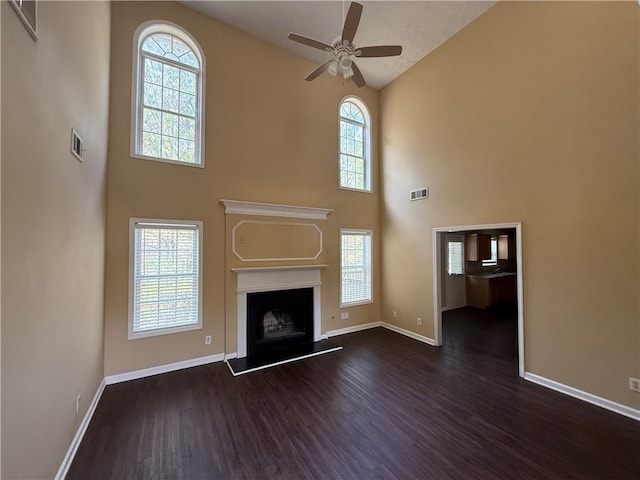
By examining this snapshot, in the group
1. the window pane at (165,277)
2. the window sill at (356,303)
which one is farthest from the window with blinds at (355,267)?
the window pane at (165,277)

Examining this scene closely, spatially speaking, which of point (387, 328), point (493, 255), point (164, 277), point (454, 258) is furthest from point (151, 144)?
point (493, 255)

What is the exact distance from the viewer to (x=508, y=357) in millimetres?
4066

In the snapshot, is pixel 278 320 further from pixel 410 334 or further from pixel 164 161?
pixel 164 161

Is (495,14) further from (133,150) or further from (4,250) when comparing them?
(4,250)

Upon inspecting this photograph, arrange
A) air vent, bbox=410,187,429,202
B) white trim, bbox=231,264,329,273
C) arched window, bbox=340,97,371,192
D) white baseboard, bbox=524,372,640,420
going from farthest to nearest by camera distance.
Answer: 1. arched window, bbox=340,97,371,192
2. air vent, bbox=410,187,429,202
3. white trim, bbox=231,264,329,273
4. white baseboard, bbox=524,372,640,420

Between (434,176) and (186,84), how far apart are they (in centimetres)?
440

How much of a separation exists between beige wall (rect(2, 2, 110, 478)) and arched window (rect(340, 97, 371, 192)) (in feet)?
13.4

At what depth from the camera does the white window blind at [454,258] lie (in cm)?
699

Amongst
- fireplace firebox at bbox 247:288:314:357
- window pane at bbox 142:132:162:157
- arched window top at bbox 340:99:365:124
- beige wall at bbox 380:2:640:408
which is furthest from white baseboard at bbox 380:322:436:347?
window pane at bbox 142:132:162:157

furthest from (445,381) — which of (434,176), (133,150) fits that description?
(133,150)

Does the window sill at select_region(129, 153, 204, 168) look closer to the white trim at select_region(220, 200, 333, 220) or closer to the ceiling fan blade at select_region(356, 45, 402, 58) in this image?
the white trim at select_region(220, 200, 333, 220)

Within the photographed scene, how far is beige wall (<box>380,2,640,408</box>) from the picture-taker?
274 centimetres

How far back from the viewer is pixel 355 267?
5633mm

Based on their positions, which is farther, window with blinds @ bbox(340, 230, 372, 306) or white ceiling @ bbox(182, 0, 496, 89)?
window with blinds @ bbox(340, 230, 372, 306)
